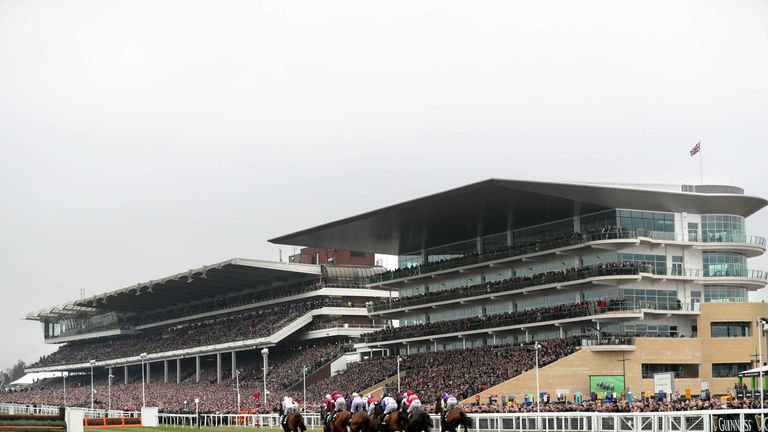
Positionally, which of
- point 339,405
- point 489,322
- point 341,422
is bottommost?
point 341,422

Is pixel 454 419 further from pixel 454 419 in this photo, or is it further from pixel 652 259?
pixel 652 259

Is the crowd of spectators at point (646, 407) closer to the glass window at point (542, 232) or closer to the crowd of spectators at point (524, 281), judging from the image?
the crowd of spectators at point (524, 281)

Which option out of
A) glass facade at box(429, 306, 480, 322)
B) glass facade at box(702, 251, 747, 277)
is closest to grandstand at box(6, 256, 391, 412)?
glass facade at box(429, 306, 480, 322)

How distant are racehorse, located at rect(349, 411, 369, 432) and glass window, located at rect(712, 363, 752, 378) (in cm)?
4546

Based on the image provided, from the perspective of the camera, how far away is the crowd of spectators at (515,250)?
7050cm

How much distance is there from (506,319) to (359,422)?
48153 millimetres

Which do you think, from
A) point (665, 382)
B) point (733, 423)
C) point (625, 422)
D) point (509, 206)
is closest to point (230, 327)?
point (509, 206)

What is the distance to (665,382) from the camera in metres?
65.1

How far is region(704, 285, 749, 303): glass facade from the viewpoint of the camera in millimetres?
72562

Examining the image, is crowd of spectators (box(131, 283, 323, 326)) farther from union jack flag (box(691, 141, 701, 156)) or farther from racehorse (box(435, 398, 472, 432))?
racehorse (box(435, 398, 472, 432))

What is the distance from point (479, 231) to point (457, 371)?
13427 millimetres

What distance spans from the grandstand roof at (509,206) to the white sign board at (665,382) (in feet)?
35.6

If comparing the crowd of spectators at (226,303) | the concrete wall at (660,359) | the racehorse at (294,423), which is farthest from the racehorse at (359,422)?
the crowd of spectators at (226,303)

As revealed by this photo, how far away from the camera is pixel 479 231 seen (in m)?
82.5
